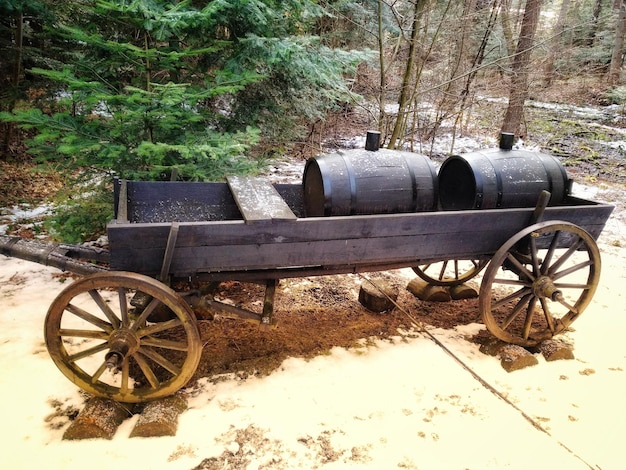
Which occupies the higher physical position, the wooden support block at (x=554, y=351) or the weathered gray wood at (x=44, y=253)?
the weathered gray wood at (x=44, y=253)

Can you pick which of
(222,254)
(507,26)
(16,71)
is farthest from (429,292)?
(16,71)

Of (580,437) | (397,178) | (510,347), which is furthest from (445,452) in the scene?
(397,178)

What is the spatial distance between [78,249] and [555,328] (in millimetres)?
3855

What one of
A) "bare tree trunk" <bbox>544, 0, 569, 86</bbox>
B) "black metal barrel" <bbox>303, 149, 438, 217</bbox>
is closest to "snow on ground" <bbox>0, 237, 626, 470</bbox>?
"black metal barrel" <bbox>303, 149, 438, 217</bbox>

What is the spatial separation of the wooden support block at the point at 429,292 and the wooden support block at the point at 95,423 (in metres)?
2.98

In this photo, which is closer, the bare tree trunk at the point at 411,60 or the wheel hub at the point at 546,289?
the wheel hub at the point at 546,289

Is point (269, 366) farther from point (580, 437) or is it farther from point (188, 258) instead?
point (580, 437)

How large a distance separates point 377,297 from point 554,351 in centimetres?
155

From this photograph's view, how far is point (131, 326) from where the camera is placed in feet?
7.98

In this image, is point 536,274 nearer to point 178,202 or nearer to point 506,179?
point 506,179

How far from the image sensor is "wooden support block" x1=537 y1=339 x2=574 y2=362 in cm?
327

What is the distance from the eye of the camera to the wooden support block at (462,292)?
4.20m

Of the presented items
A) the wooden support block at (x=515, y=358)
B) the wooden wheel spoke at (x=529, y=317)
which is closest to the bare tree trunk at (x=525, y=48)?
the wooden wheel spoke at (x=529, y=317)

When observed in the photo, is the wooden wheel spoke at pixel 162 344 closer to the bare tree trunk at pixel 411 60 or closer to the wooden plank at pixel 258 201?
the wooden plank at pixel 258 201
